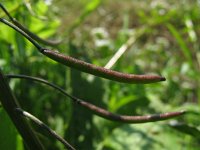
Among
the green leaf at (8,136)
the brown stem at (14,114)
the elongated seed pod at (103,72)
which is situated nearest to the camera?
the elongated seed pod at (103,72)

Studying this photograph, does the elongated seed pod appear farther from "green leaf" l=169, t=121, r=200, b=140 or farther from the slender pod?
"green leaf" l=169, t=121, r=200, b=140

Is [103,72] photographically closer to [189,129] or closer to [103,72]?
[103,72]

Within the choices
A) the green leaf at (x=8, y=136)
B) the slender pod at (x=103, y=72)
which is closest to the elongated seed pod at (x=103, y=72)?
the slender pod at (x=103, y=72)

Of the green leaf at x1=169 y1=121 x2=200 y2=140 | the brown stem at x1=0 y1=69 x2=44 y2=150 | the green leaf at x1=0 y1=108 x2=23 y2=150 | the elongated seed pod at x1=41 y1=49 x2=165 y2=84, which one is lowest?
the green leaf at x1=169 y1=121 x2=200 y2=140

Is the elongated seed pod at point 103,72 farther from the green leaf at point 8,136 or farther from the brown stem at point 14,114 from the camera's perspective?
the green leaf at point 8,136

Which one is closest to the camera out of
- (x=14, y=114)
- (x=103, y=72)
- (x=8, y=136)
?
(x=103, y=72)

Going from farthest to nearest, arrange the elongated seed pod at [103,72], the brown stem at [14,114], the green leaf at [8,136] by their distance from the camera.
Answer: the green leaf at [8,136], the brown stem at [14,114], the elongated seed pod at [103,72]

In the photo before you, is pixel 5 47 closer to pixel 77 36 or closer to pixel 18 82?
pixel 18 82

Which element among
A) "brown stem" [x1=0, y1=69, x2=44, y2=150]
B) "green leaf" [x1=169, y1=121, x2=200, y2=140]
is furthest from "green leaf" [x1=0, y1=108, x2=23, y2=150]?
"green leaf" [x1=169, y1=121, x2=200, y2=140]

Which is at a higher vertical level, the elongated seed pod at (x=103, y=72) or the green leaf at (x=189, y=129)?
the elongated seed pod at (x=103, y=72)

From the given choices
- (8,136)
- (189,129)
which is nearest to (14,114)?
(8,136)
